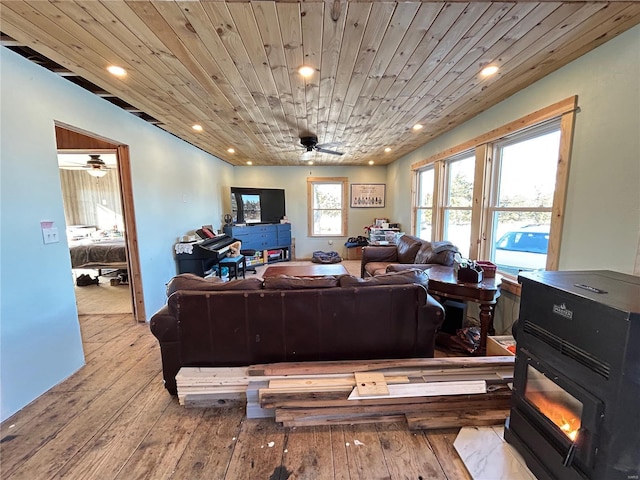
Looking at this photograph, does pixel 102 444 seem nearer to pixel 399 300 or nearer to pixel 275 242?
pixel 399 300

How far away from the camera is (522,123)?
2428 millimetres

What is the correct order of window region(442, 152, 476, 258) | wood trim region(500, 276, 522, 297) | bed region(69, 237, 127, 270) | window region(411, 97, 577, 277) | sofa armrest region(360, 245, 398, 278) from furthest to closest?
bed region(69, 237, 127, 270) < sofa armrest region(360, 245, 398, 278) < window region(442, 152, 476, 258) < wood trim region(500, 276, 522, 297) < window region(411, 97, 577, 277)

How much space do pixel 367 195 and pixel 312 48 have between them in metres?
5.22

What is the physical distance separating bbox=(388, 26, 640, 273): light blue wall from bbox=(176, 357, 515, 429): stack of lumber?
41.4 inches

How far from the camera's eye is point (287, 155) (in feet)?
17.5

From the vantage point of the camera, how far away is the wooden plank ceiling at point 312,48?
4.57 feet

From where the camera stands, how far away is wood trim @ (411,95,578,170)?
78.9 inches

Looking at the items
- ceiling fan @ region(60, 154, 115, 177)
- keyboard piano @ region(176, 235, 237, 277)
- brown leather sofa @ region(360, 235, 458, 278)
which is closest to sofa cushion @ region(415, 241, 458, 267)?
brown leather sofa @ region(360, 235, 458, 278)

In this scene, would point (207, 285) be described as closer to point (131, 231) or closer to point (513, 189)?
point (131, 231)

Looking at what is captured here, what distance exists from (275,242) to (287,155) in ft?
7.06

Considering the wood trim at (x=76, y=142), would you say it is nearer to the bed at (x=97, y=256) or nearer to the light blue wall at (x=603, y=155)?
the bed at (x=97, y=256)

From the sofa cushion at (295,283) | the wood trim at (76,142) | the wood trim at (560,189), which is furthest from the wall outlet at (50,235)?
the wood trim at (560,189)

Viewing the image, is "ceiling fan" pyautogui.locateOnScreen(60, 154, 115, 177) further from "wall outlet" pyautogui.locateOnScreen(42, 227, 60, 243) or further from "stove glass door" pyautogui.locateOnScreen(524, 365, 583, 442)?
"stove glass door" pyautogui.locateOnScreen(524, 365, 583, 442)

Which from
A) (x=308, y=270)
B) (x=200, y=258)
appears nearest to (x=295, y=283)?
(x=200, y=258)
